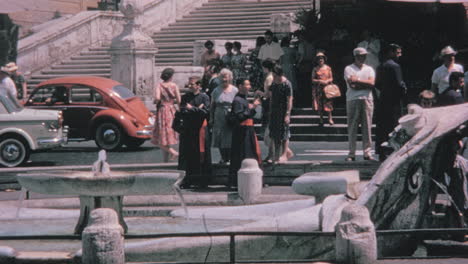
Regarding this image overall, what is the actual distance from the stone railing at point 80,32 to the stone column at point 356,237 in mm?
22304

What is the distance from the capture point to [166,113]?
1670 cm

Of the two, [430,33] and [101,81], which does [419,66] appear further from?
[101,81]

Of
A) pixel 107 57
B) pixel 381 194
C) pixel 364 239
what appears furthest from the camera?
pixel 107 57

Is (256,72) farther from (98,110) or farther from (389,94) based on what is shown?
(389,94)

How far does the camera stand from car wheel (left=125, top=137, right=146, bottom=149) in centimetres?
1983

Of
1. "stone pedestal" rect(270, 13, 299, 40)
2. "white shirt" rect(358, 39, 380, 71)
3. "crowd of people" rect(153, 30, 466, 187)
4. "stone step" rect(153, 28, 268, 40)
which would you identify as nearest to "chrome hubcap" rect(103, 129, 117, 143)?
"crowd of people" rect(153, 30, 466, 187)

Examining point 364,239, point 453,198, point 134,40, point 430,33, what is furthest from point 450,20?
point 364,239

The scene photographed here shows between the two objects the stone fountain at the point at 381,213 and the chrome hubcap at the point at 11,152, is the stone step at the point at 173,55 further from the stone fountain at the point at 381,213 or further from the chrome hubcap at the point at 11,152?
the stone fountain at the point at 381,213

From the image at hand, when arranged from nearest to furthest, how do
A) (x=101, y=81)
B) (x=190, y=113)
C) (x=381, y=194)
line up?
(x=381, y=194) → (x=190, y=113) → (x=101, y=81)

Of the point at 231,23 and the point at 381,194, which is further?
the point at 231,23

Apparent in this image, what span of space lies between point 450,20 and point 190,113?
36.3 feet

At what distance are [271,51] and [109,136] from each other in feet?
15.7

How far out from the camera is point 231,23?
30.8m

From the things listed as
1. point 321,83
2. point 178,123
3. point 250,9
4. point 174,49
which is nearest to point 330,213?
point 178,123
